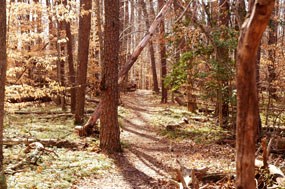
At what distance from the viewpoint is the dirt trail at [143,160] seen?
23.8ft

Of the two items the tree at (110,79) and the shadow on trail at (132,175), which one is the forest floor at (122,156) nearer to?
the shadow on trail at (132,175)

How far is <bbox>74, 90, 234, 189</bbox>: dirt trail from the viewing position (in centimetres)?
726

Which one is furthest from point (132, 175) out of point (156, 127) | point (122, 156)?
point (156, 127)

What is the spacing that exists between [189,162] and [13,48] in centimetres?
726

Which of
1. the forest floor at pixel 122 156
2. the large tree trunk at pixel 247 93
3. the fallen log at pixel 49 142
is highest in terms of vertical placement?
the large tree trunk at pixel 247 93

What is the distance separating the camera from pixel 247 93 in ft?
12.0

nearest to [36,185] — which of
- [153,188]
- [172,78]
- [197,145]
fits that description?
[153,188]

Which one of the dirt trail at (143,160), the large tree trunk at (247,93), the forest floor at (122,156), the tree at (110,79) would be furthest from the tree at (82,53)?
the large tree trunk at (247,93)

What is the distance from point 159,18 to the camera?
12.6 metres

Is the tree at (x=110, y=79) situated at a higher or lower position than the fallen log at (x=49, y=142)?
higher

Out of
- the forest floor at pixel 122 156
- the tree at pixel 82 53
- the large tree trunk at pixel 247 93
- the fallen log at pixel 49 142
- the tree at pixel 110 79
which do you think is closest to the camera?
the large tree trunk at pixel 247 93

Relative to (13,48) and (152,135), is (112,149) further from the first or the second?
(13,48)

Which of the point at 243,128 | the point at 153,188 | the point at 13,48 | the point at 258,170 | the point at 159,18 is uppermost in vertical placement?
the point at 159,18

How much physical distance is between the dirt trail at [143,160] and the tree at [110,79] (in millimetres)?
610
